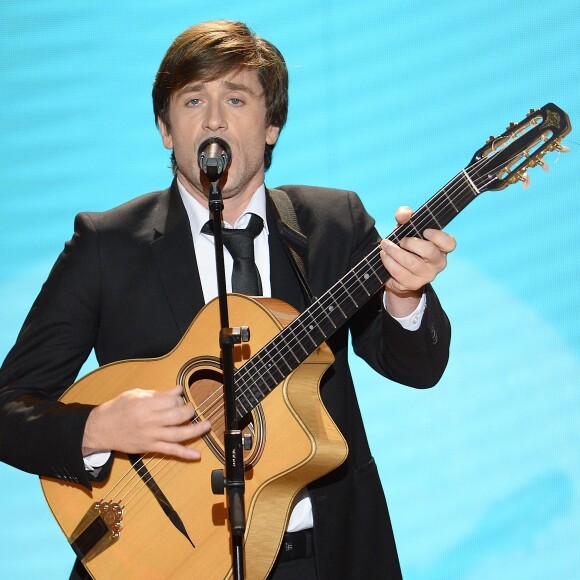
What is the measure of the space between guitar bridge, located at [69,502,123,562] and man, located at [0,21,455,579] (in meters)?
0.08

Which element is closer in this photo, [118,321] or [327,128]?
[118,321]

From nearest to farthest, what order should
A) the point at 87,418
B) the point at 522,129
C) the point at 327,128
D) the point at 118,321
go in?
1. the point at 522,129
2. the point at 87,418
3. the point at 118,321
4. the point at 327,128

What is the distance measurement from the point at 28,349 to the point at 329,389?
800 mm

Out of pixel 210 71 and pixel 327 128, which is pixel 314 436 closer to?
pixel 210 71

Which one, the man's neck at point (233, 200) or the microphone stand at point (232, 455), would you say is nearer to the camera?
the microphone stand at point (232, 455)

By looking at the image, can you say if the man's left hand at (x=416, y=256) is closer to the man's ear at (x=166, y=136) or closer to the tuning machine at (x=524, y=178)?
the tuning machine at (x=524, y=178)

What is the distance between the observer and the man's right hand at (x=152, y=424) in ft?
8.19

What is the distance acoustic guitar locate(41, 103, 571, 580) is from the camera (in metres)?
2.50

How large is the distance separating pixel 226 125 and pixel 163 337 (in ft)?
1.93

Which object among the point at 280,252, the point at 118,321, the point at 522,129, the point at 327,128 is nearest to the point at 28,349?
the point at 118,321

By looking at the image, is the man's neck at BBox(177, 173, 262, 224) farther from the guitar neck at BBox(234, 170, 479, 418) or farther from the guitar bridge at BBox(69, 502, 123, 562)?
the guitar bridge at BBox(69, 502, 123, 562)

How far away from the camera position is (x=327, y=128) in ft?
13.4

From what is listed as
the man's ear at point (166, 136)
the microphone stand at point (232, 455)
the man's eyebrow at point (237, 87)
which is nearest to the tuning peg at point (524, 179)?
the microphone stand at point (232, 455)

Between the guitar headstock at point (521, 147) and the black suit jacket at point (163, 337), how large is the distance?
37cm
